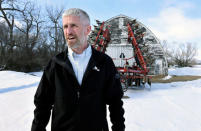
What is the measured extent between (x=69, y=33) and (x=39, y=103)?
70 cm

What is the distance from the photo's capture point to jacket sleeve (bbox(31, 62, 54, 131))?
126cm

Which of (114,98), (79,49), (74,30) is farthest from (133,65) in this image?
(74,30)

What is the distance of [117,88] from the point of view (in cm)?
136

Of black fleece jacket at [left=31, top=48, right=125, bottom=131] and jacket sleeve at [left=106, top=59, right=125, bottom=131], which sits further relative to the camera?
jacket sleeve at [left=106, top=59, right=125, bottom=131]

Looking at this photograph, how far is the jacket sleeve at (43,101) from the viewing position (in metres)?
1.26

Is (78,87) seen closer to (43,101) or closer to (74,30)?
(43,101)

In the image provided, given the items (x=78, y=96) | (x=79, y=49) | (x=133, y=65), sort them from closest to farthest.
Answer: (x=78, y=96), (x=79, y=49), (x=133, y=65)

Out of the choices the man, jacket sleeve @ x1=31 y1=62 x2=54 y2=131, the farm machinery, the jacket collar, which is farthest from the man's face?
the farm machinery

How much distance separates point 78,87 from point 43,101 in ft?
1.26

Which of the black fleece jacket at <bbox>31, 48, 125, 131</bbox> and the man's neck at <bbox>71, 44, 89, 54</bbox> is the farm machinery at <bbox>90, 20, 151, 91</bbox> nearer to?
the black fleece jacket at <bbox>31, 48, 125, 131</bbox>

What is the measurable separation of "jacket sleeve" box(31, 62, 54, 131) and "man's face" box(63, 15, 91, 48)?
341 millimetres

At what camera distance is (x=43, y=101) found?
1289 mm

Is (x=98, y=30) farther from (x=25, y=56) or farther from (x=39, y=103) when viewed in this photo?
(x=25, y=56)

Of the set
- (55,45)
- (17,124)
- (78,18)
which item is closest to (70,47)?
(78,18)
